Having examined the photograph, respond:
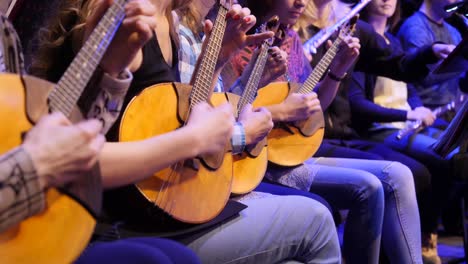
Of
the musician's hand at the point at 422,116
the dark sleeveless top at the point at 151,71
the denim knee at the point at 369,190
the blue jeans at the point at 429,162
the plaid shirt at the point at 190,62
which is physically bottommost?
the blue jeans at the point at 429,162

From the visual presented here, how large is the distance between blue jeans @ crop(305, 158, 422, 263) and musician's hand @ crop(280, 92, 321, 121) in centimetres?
22

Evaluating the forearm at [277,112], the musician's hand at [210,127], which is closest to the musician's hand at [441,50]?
the forearm at [277,112]

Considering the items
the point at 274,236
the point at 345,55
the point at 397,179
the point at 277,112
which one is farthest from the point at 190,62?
the point at 397,179

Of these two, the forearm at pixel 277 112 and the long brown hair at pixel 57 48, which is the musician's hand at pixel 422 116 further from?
the long brown hair at pixel 57 48

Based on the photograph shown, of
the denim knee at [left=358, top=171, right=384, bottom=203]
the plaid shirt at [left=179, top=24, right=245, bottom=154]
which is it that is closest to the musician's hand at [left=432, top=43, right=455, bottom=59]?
the denim knee at [left=358, top=171, right=384, bottom=203]

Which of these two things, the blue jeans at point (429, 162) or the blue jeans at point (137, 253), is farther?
the blue jeans at point (429, 162)

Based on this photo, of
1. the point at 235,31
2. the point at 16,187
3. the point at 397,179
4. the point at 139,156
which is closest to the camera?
the point at 16,187

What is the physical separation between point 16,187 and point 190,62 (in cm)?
98

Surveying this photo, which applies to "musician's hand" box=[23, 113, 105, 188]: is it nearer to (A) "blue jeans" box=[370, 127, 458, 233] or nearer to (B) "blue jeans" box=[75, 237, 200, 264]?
(B) "blue jeans" box=[75, 237, 200, 264]

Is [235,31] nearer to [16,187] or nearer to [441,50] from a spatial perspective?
[16,187]

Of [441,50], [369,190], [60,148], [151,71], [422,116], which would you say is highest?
[60,148]

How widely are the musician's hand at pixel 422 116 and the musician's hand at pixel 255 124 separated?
1471 mm

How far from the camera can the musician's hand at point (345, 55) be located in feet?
7.30

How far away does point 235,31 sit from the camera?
5.05 feet
